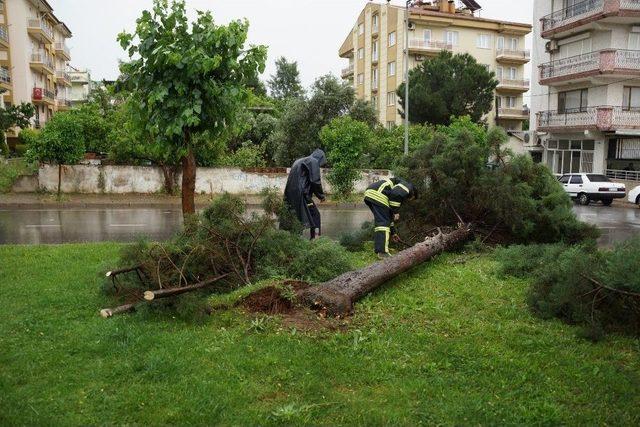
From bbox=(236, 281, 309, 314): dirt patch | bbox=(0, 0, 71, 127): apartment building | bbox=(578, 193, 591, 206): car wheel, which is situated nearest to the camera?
bbox=(236, 281, 309, 314): dirt patch

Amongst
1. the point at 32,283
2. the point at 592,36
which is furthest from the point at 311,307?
the point at 592,36

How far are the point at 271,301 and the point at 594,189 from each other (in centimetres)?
2220

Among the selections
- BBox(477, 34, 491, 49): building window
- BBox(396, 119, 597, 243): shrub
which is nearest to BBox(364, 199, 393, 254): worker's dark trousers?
BBox(396, 119, 597, 243): shrub

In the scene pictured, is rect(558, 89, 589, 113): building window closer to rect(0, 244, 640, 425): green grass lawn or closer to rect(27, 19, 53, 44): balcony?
rect(0, 244, 640, 425): green grass lawn

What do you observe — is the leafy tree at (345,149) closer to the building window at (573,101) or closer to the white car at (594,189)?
the white car at (594,189)

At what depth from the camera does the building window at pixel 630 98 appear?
1168 inches

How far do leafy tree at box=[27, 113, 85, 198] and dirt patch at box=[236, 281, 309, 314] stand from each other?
659 inches

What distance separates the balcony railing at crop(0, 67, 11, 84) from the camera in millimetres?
42562

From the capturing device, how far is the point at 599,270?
5.00 metres

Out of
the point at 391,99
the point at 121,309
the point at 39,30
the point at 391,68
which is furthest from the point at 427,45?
the point at 121,309

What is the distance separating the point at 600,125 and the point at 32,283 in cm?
2952

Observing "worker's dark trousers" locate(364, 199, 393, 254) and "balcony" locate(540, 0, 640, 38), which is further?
"balcony" locate(540, 0, 640, 38)

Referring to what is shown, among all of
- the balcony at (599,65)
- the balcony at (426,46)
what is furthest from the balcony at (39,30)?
the balcony at (599,65)

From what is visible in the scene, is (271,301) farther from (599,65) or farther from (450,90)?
(450,90)
